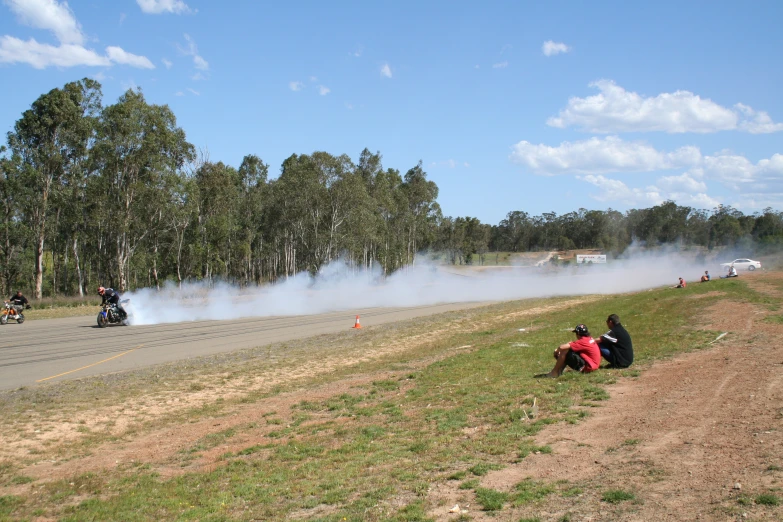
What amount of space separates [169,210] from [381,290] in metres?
24.4

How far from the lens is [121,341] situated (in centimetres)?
2647

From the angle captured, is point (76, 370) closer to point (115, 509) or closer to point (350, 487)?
point (115, 509)

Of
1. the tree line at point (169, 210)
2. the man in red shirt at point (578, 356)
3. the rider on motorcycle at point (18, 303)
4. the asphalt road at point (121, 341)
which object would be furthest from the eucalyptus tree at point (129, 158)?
the man in red shirt at point (578, 356)

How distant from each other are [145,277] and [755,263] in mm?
80711

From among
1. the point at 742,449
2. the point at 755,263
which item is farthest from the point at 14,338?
the point at 755,263

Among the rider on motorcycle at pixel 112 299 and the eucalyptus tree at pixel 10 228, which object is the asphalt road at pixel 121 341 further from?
the eucalyptus tree at pixel 10 228

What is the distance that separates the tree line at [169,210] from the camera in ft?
184

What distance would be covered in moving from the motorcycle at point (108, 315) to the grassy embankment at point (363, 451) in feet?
57.4

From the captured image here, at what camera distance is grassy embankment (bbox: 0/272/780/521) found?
6.77 meters

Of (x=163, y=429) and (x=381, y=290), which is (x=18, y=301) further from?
(x=381, y=290)

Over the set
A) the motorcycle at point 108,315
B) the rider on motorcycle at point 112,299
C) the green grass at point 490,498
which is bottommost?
the green grass at point 490,498

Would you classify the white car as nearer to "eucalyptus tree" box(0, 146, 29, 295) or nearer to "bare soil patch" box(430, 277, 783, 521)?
"bare soil patch" box(430, 277, 783, 521)

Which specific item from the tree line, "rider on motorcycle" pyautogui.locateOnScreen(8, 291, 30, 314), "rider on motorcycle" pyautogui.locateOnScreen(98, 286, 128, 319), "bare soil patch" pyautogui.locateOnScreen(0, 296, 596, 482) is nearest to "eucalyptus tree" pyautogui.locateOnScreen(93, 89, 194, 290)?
the tree line

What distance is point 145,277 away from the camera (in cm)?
8106
